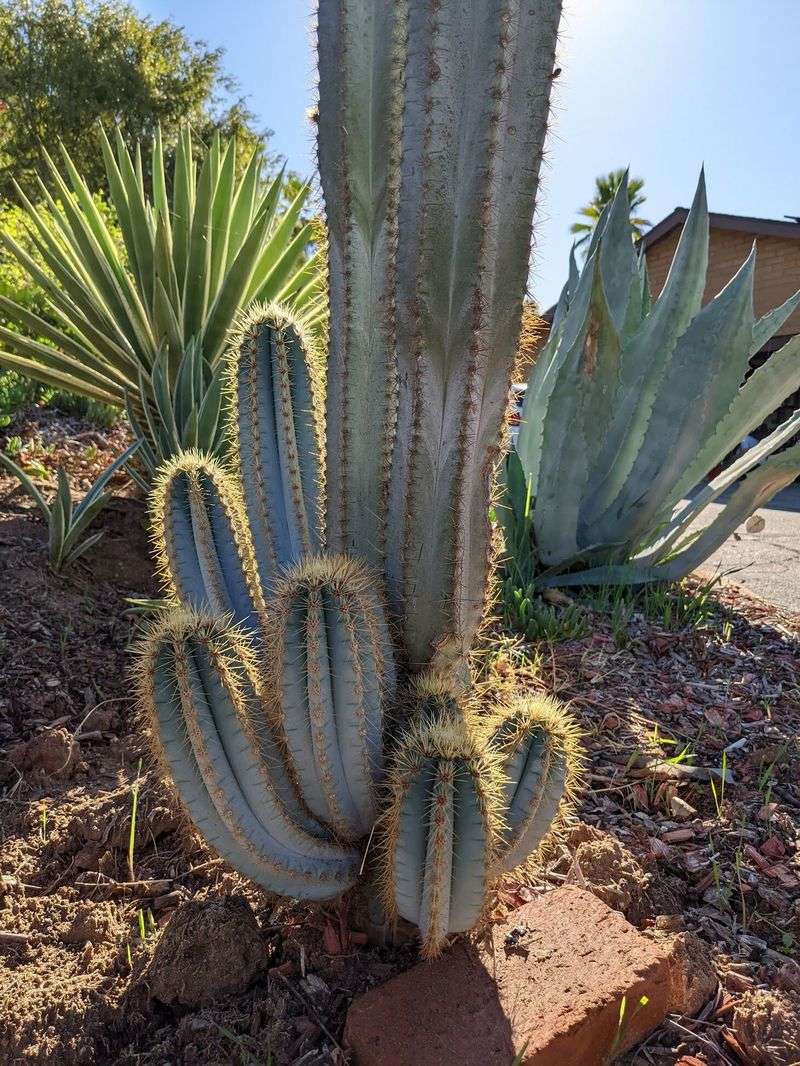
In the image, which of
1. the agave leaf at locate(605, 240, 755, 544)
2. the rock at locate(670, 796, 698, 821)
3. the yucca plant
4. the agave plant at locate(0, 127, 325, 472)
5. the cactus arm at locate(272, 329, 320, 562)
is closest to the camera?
the cactus arm at locate(272, 329, 320, 562)

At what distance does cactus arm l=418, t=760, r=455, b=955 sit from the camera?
126 cm

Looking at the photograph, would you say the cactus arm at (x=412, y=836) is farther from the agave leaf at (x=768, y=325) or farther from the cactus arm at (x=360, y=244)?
the agave leaf at (x=768, y=325)

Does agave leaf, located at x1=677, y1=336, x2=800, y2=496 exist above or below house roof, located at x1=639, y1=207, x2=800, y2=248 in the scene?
below

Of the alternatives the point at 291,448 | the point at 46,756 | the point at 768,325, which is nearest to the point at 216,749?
the point at 291,448

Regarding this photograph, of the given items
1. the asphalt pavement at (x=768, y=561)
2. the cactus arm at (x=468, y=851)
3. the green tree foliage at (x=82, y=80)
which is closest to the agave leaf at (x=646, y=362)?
the asphalt pavement at (x=768, y=561)

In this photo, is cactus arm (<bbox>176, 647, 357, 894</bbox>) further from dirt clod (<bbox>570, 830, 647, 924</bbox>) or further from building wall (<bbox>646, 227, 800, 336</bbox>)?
building wall (<bbox>646, 227, 800, 336</bbox>)

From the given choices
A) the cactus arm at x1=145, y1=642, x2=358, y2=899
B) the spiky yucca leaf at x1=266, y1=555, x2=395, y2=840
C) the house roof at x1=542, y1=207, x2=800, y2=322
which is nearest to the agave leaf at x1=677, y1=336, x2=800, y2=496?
the spiky yucca leaf at x1=266, y1=555, x2=395, y2=840

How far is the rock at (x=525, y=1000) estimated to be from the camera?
4.24 feet

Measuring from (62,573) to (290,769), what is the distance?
1.93 m

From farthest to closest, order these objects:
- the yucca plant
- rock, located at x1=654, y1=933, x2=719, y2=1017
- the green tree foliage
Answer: the green tree foliage
the yucca plant
rock, located at x1=654, y1=933, x2=719, y2=1017

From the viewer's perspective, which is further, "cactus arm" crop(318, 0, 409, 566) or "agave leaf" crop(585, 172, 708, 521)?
"agave leaf" crop(585, 172, 708, 521)

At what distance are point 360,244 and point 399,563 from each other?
0.64 metres

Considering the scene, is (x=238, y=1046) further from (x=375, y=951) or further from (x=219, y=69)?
(x=219, y=69)

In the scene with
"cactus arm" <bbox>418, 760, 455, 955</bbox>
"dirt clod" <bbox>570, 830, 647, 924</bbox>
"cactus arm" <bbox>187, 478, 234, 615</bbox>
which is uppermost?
"cactus arm" <bbox>187, 478, 234, 615</bbox>
